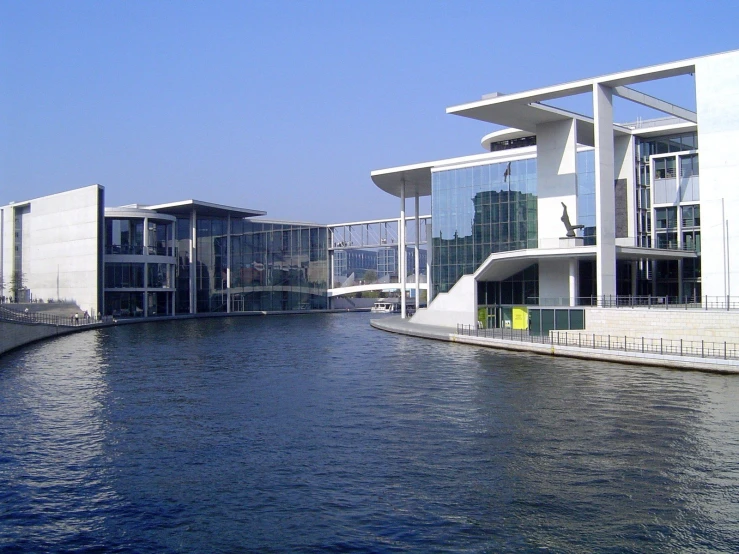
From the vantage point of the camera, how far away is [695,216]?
172 ft

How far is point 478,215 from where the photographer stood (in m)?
55.2

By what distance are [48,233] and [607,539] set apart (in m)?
75.3

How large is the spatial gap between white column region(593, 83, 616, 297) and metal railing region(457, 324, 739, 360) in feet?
12.5

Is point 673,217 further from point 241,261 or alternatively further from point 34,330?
point 241,261

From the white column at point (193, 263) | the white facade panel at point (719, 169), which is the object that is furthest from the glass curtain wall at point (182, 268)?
the white facade panel at point (719, 169)

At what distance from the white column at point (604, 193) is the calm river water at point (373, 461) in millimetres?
11112

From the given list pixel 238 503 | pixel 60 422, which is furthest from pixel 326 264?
pixel 238 503

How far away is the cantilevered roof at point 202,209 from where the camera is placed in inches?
3338

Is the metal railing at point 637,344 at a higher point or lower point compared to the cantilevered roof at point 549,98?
lower

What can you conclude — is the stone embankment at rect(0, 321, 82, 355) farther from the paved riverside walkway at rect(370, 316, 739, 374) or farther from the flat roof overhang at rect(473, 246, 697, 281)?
the flat roof overhang at rect(473, 246, 697, 281)

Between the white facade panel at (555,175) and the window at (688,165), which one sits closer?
the white facade panel at (555,175)

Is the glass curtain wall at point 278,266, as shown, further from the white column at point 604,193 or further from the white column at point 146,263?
the white column at point 604,193

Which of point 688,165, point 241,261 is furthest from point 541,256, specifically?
point 241,261

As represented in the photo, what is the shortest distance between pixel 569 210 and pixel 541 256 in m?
4.61
